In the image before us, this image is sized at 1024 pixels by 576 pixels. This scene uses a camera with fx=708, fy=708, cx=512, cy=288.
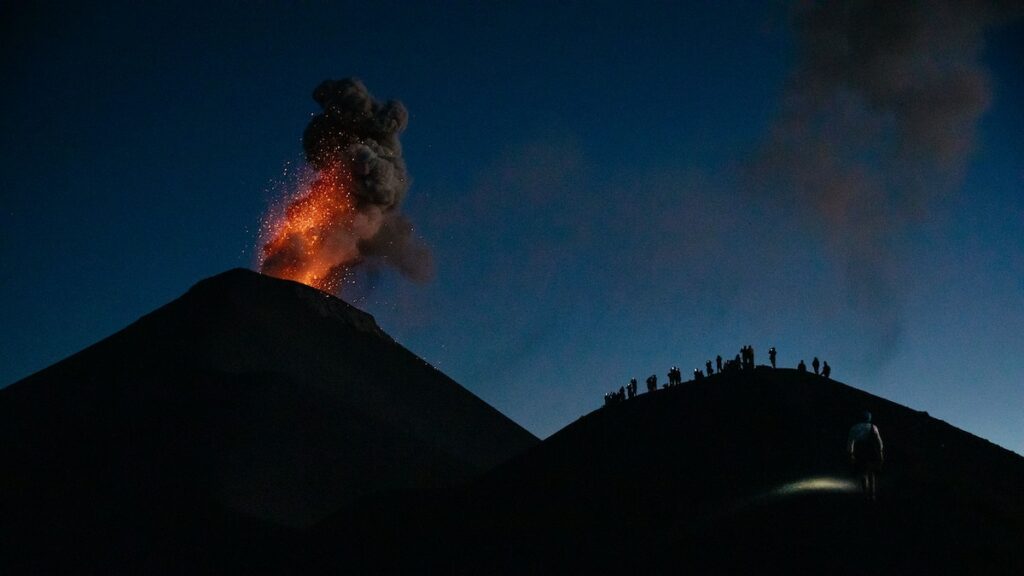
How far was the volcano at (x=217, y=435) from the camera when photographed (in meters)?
Result: 28.5

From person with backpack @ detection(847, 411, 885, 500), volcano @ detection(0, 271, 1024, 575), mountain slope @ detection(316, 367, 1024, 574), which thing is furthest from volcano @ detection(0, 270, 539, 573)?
person with backpack @ detection(847, 411, 885, 500)

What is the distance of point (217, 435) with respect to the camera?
113 feet

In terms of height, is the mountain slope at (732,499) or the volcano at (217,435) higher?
the volcano at (217,435)

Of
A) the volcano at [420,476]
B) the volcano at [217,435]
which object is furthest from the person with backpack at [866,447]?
the volcano at [217,435]

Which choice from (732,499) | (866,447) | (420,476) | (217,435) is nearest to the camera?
(866,447)

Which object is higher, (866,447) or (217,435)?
(217,435)

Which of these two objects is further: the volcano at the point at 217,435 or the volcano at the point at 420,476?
the volcano at the point at 217,435

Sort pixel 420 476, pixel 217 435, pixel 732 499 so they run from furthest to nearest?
pixel 420 476 < pixel 217 435 < pixel 732 499

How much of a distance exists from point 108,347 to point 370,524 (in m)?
31.5

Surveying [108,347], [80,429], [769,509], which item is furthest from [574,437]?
[108,347]

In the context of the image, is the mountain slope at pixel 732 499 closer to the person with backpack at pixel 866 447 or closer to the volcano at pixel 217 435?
the person with backpack at pixel 866 447

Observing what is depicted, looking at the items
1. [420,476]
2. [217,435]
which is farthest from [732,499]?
[217,435]

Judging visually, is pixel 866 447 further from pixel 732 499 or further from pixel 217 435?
pixel 217 435

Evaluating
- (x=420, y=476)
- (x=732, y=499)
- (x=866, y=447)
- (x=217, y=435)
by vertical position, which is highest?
(x=217, y=435)
